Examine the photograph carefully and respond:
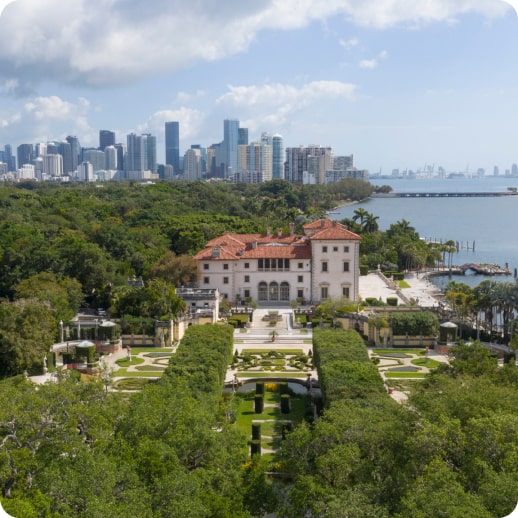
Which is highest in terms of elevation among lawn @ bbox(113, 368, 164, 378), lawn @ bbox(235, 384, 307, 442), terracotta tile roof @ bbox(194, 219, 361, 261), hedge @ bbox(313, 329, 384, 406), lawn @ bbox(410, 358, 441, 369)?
terracotta tile roof @ bbox(194, 219, 361, 261)

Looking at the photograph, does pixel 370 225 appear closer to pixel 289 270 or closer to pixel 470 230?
pixel 289 270

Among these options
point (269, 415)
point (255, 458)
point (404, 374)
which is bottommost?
point (269, 415)

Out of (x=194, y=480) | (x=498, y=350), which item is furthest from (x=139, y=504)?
(x=498, y=350)

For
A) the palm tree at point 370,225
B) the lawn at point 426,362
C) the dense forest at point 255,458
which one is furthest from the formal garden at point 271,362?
the palm tree at point 370,225

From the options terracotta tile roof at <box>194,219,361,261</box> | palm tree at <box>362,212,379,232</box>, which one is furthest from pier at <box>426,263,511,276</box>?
terracotta tile roof at <box>194,219,361,261</box>

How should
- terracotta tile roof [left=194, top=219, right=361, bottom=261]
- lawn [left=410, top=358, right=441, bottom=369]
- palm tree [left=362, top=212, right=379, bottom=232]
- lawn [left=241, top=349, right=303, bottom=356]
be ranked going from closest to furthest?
lawn [left=410, top=358, right=441, bottom=369]
lawn [left=241, top=349, right=303, bottom=356]
terracotta tile roof [left=194, top=219, right=361, bottom=261]
palm tree [left=362, top=212, right=379, bottom=232]

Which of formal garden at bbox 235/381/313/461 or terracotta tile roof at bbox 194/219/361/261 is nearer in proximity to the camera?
formal garden at bbox 235/381/313/461

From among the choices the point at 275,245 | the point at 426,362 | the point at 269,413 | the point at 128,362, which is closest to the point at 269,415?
the point at 269,413

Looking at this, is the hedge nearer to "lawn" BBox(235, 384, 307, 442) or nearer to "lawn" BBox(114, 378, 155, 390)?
"lawn" BBox(235, 384, 307, 442)
